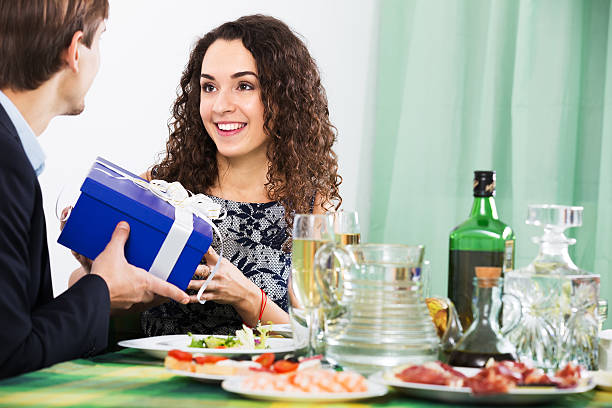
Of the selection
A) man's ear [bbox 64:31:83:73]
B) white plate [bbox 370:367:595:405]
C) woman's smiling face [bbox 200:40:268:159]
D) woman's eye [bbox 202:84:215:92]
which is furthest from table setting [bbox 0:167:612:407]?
woman's eye [bbox 202:84:215:92]

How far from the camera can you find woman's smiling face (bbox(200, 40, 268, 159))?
2.15m

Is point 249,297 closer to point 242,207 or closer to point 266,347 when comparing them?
point 242,207

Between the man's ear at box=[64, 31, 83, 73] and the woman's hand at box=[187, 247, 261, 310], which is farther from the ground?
the man's ear at box=[64, 31, 83, 73]

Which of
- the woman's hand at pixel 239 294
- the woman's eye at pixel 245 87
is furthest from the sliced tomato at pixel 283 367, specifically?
the woman's eye at pixel 245 87

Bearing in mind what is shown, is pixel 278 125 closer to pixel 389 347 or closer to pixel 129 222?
pixel 129 222

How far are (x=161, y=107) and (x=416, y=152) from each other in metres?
1.13

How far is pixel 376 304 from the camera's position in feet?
2.88

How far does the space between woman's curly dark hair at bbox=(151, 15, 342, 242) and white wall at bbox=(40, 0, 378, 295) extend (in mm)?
693

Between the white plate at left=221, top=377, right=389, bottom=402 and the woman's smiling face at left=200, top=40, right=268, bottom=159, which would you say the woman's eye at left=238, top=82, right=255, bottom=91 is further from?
the white plate at left=221, top=377, right=389, bottom=402

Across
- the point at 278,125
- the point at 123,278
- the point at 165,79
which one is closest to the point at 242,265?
the point at 278,125

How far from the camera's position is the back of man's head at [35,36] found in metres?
1.14

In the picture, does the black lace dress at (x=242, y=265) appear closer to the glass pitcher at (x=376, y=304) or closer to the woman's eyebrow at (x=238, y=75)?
the woman's eyebrow at (x=238, y=75)

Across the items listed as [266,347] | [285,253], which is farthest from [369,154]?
[266,347]

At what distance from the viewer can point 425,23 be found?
9.64 feet
